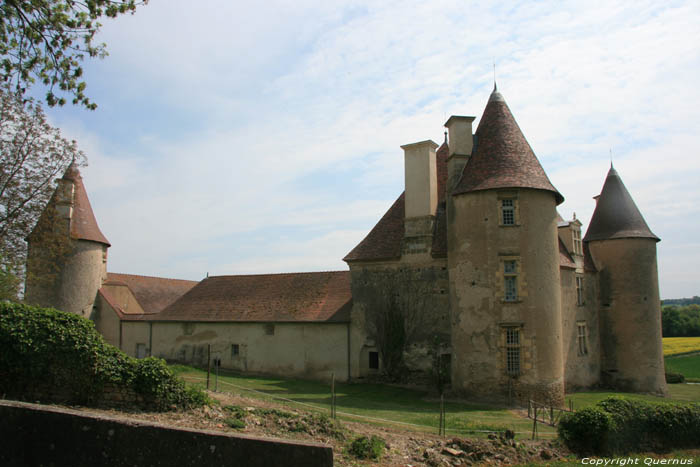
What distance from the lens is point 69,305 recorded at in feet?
116

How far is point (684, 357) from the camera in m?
48.9

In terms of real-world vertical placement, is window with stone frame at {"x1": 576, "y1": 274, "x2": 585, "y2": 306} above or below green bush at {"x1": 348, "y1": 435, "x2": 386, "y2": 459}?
above

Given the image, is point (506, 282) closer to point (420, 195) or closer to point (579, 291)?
point (420, 195)

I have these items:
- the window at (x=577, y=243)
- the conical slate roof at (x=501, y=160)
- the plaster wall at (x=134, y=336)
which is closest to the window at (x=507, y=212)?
the conical slate roof at (x=501, y=160)

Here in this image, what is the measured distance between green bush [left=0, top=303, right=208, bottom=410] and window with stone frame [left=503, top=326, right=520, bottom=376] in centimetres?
1444

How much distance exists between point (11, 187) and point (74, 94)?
46.1 feet

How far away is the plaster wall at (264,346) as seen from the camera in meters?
28.0

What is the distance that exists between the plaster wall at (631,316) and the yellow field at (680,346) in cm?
2687

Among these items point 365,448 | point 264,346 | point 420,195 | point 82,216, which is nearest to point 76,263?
point 82,216

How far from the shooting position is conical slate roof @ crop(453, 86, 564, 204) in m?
22.9

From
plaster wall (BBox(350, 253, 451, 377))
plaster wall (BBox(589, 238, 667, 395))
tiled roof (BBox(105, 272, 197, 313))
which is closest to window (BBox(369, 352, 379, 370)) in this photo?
plaster wall (BBox(350, 253, 451, 377))

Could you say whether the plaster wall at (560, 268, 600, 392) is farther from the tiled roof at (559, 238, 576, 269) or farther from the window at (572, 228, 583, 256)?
the window at (572, 228, 583, 256)

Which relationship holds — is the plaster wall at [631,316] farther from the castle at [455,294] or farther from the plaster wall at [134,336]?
the plaster wall at [134,336]

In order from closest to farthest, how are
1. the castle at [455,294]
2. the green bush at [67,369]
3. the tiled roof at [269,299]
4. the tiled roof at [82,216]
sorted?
the green bush at [67,369], the castle at [455,294], the tiled roof at [269,299], the tiled roof at [82,216]
